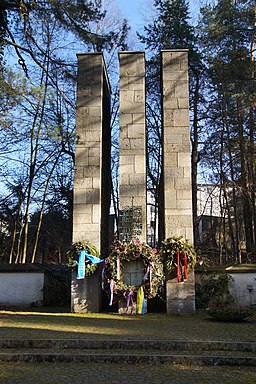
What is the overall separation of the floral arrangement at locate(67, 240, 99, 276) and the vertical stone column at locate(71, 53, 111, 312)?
182 mm

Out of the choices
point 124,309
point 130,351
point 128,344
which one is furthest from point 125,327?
point 124,309

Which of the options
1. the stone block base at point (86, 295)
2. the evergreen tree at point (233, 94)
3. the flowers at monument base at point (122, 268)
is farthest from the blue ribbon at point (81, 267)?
the evergreen tree at point (233, 94)

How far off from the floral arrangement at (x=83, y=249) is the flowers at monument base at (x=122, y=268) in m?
0.36

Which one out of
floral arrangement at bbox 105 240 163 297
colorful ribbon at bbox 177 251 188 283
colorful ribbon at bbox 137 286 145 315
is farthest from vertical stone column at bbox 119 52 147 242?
colorful ribbon at bbox 137 286 145 315

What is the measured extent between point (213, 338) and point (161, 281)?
386cm

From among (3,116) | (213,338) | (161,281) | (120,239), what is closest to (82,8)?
(3,116)

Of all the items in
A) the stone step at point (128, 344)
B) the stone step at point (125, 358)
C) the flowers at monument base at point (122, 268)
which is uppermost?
the flowers at monument base at point (122, 268)

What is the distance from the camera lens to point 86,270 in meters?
9.93

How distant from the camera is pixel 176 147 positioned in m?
10.5

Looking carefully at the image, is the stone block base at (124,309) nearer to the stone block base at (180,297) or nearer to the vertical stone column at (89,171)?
the vertical stone column at (89,171)

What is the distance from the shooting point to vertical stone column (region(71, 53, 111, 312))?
1005cm

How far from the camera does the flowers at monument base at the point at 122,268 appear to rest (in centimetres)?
964

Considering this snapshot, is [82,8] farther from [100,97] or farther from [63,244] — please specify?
[63,244]

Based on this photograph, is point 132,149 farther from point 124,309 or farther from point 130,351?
point 130,351
